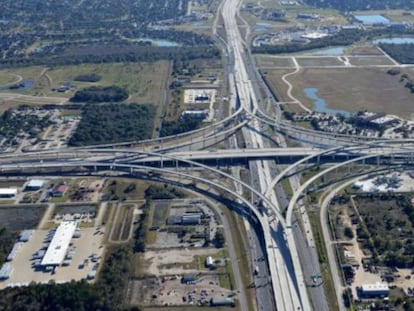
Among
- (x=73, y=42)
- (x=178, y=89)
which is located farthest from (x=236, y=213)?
(x=73, y=42)

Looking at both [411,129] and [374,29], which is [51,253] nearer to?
[411,129]

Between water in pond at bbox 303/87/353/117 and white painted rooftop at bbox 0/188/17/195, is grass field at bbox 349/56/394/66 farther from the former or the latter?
white painted rooftop at bbox 0/188/17/195

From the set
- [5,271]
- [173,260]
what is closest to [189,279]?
[173,260]

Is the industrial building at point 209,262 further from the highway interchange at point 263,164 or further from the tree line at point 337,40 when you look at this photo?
the tree line at point 337,40

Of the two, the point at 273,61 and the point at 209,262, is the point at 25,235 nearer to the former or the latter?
the point at 209,262

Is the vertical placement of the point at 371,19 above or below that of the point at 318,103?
above

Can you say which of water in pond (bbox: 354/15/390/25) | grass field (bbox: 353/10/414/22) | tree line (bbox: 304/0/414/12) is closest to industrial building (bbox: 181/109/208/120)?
water in pond (bbox: 354/15/390/25)

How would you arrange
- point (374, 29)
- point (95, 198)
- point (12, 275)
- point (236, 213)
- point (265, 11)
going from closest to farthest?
point (12, 275) → point (236, 213) → point (95, 198) → point (374, 29) → point (265, 11)
